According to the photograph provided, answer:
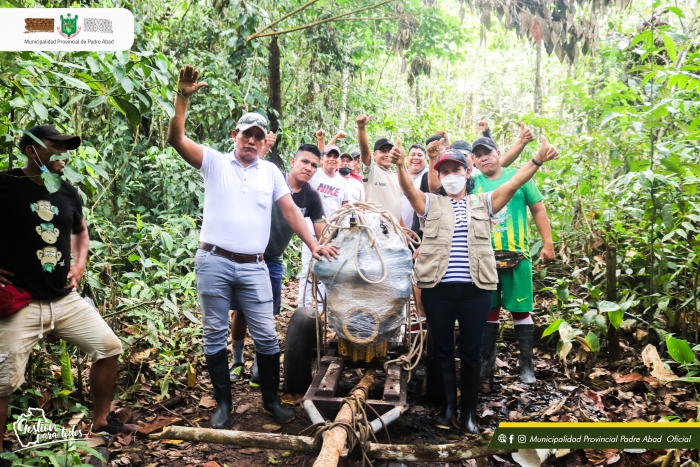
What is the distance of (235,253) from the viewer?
11.8ft

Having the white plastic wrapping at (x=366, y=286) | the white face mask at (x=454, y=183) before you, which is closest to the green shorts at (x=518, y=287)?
the white face mask at (x=454, y=183)

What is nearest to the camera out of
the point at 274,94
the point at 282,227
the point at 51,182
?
the point at 51,182

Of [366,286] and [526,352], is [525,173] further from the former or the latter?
[526,352]

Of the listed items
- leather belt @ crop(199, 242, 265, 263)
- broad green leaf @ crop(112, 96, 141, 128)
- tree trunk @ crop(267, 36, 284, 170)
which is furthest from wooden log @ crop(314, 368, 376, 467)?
tree trunk @ crop(267, 36, 284, 170)

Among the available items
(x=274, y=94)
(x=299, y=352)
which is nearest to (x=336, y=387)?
(x=299, y=352)

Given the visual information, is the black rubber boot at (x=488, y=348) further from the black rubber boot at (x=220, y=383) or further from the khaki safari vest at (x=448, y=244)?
the black rubber boot at (x=220, y=383)

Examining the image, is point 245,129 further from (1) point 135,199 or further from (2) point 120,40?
(1) point 135,199

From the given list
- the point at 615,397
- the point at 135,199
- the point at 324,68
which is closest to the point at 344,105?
the point at 324,68

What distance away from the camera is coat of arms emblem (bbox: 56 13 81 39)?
3.30m

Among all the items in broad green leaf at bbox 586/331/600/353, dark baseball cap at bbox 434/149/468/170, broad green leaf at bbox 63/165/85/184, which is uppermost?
dark baseball cap at bbox 434/149/468/170

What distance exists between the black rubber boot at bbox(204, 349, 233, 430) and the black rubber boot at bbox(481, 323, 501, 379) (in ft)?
7.22

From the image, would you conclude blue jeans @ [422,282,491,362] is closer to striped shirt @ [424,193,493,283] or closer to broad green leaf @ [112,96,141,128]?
striped shirt @ [424,193,493,283]

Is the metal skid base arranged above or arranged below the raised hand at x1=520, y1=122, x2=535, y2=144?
below

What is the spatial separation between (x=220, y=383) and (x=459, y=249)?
197 cm
